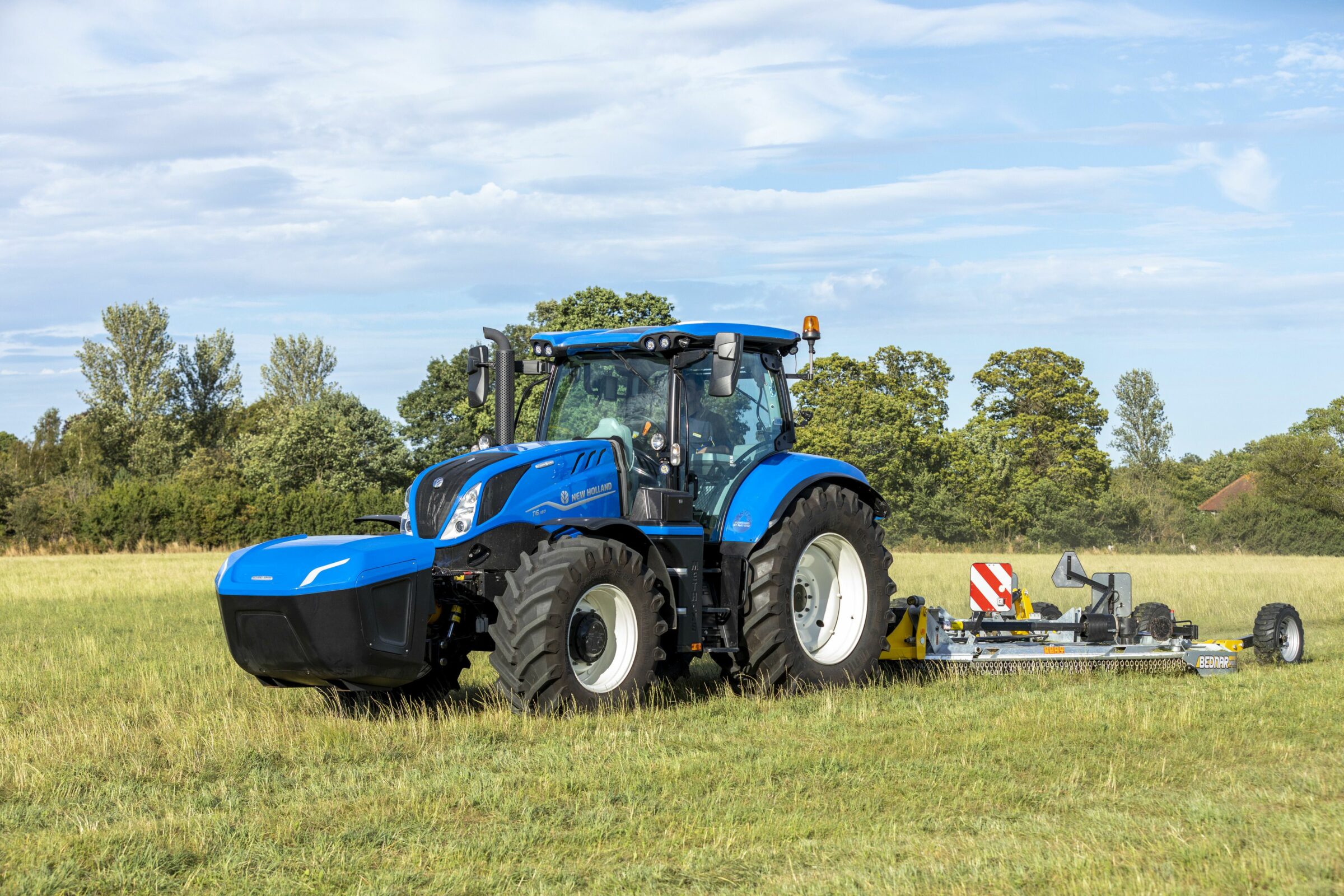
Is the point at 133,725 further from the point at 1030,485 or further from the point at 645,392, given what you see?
the point at 1030,485

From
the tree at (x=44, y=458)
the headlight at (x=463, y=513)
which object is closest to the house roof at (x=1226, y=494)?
the tree at (x=44, y=458)

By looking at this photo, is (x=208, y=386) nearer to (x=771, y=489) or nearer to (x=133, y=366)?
(x=133, y=366)

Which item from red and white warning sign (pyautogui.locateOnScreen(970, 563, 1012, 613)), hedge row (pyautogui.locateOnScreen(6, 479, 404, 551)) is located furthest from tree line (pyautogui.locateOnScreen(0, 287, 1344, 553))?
red and white warning sign (pyautogui.locateOnScreen(970, 563, 1012, 613))

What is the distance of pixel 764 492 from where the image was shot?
9.95 m

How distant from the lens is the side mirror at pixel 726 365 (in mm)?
9156

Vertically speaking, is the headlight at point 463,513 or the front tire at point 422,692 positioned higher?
the headlight at point 463,513

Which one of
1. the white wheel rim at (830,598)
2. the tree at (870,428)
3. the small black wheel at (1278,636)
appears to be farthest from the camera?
the tree at (870,428)

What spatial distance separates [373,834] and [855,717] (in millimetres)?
3917

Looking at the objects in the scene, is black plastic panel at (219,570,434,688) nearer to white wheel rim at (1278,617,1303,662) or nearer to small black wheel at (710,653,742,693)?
small black wheel at (710,653,742,693)

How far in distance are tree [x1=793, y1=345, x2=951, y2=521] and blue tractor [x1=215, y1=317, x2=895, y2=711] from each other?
4028 cm

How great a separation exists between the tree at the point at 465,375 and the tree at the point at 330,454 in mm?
1819

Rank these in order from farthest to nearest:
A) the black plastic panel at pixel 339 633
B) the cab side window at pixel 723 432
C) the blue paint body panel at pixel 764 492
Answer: the cab side window at pixel 723 432 < the blue paint body panel at pixel 764 492 < the black plastic panel at pixel 339 633

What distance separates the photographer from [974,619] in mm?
11555

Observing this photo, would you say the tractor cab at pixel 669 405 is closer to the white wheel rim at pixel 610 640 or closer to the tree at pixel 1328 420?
the white wheel rim at pixel 610 640
